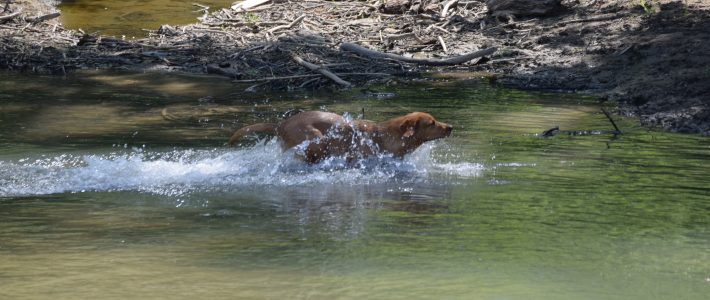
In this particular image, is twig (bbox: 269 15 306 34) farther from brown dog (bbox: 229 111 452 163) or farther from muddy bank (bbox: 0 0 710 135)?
brown dog (bbox: 229 111 452 163)

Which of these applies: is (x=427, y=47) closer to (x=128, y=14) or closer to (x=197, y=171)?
(x=128, y=14)

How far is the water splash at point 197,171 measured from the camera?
9117 mm

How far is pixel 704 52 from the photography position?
Answer: 45.9 ft

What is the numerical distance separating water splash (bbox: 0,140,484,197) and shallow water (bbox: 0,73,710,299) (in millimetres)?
29

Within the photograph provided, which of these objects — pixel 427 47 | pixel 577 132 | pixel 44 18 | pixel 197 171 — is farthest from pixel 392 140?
pixel 44 18

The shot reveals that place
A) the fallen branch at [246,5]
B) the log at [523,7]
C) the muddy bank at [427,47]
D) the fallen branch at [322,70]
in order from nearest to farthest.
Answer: the muddy bank at [427,47]
the fallen branch at [322,70]
the log at [523,7]
the fallen branch at [246,5]

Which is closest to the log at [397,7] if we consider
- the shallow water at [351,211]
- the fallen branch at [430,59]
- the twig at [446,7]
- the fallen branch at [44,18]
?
the twig at [446,7]

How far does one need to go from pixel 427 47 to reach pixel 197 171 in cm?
865

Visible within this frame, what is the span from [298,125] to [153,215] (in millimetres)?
2361

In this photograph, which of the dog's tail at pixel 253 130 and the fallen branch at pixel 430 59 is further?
the fallen branch at pixel 430 59

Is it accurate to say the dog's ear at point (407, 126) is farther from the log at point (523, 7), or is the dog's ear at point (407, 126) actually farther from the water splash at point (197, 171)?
the log at point (523, 7)

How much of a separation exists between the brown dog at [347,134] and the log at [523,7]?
8.67 m

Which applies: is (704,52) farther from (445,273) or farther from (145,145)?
(445,273)

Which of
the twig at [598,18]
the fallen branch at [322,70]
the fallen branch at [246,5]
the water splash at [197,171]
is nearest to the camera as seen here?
the water splash at [197,171]
